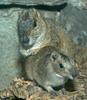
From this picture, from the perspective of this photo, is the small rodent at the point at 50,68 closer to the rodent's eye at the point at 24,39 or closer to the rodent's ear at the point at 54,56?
the rodent's ear at the point at 54,56

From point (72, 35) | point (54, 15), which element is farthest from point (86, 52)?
point (54, 15)

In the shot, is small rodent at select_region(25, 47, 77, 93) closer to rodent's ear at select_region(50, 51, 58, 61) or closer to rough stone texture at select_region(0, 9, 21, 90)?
rodent's ear at select_region(50, 51, 58, 61)

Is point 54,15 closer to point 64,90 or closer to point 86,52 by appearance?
point 86,52

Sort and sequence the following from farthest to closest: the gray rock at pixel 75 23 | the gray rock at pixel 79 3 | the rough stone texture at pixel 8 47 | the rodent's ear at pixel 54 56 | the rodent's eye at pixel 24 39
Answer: the gray rock at pixel 79 3, the gray rock at pixel 75 23, the rough stone texture at pixel 8 47, the rodent's eye at pixel 24 39, the rodent's ear at pixel 54 56

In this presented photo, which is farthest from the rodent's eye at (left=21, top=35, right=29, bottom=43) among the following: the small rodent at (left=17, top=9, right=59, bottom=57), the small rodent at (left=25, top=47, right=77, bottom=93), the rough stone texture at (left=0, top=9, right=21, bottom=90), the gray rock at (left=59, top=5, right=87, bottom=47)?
the gray rock at (left=59, top=5, right=87, bottom=47)

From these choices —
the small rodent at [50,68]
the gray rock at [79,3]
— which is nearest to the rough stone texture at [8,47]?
the gray rock at [79,3]

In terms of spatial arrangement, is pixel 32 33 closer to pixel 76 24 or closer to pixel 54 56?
pixel 54 56

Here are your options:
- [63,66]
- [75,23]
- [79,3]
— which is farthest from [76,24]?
[63,66]
